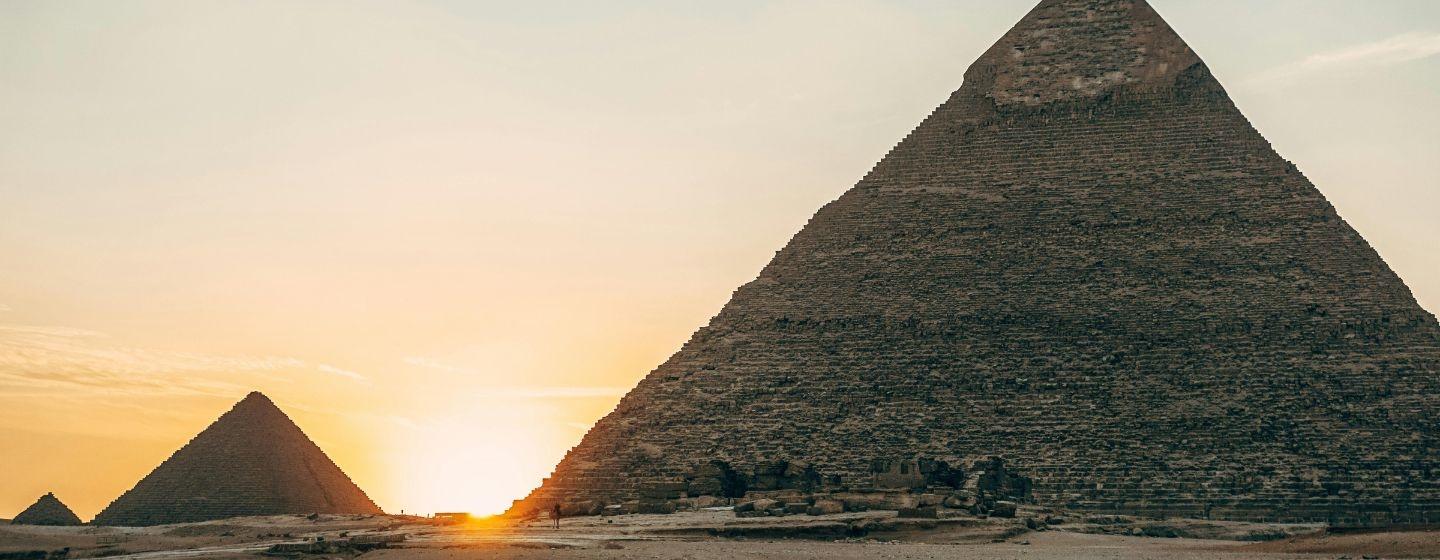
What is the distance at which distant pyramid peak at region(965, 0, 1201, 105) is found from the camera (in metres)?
53.5

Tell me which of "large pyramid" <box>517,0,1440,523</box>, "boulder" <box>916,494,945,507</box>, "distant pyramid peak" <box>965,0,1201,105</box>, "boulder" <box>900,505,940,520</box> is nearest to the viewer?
"boulder" <box>900,505,940,520</box>

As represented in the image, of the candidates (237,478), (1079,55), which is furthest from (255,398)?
(1079,55)

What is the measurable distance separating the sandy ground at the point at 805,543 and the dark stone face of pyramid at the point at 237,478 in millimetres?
21363

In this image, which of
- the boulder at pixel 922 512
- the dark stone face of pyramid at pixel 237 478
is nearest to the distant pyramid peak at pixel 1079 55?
the boulder at pixel 922 512

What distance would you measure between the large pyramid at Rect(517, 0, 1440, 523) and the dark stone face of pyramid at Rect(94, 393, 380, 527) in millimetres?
15942

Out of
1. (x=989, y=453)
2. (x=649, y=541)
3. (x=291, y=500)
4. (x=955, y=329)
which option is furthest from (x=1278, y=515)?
(x=291, y=500)

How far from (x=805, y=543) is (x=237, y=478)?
33.8 meters

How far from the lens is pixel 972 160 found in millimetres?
53156

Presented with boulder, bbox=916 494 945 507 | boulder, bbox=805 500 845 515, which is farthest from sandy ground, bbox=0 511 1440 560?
boulder, bbox=916 494 945 507

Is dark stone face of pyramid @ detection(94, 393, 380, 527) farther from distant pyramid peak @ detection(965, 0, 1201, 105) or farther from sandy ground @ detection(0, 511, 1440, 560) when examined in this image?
distant pyramid peak @ detection(965, 0, 1201, 105)

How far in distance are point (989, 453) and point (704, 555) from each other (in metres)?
19.9

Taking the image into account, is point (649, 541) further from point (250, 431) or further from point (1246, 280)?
point (250, 431)

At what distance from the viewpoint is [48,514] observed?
63094 mm

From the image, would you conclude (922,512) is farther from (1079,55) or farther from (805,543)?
(1079,55)
